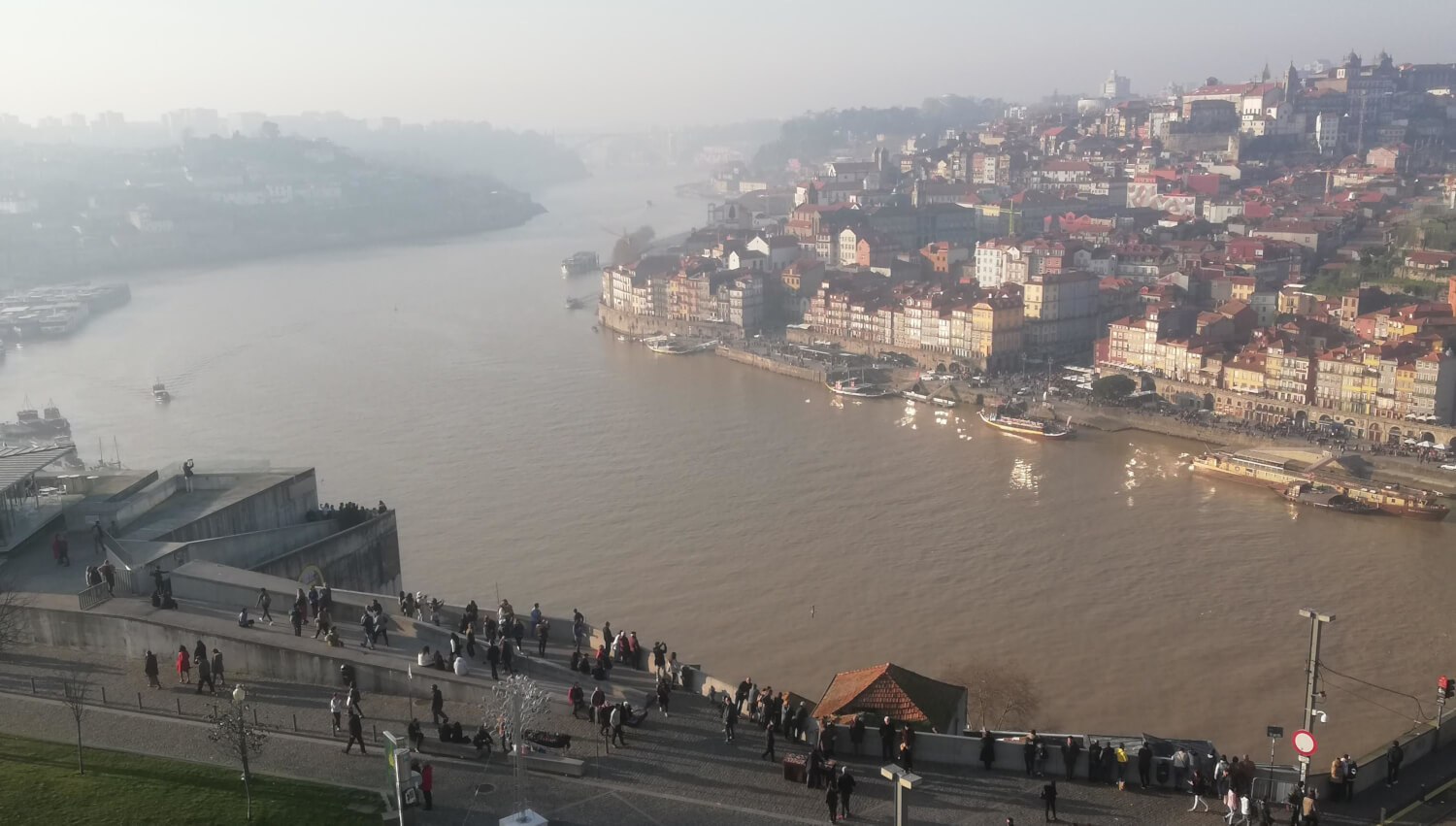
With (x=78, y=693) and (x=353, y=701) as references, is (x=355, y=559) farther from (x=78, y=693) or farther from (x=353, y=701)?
(x=353, y=701)

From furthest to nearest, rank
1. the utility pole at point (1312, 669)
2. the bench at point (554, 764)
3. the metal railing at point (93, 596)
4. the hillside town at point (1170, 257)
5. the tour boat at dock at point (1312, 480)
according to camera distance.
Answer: the hillside town at point (1170, 257) → the tour boat at dock at point (1312, 480) → the metal railing at point (93, 596) → the bench at point (554, 764) → the utility pole at point (1312, 669)

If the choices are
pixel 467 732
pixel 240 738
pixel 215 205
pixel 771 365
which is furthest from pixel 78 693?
pixel 215 205

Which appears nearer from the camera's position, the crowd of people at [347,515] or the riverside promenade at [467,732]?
the riverside promenade at [467,732]

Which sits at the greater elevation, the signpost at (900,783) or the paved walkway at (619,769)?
the signpost at (900,783)

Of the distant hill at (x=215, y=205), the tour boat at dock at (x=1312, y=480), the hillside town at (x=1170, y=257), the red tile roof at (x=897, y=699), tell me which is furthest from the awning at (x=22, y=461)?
the distant hill at (x=215, y=205)

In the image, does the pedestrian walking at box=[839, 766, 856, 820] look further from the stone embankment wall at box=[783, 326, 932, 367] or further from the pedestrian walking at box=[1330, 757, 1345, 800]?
the stone embankment wall at box=[783, 326, 932, 367]

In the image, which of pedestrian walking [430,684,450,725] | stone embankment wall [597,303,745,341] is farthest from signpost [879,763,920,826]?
stone embankment wall [597,303,745,341]

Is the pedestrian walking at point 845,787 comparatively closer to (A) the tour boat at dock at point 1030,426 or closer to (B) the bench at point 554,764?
(B) the bench at point 554,764

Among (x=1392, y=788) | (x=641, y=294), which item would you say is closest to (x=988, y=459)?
(x=1392, y=788)
